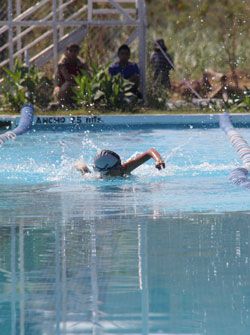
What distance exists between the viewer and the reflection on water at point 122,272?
19.6ft

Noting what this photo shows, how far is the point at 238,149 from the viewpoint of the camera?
49.5 ft

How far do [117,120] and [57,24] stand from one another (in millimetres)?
2248

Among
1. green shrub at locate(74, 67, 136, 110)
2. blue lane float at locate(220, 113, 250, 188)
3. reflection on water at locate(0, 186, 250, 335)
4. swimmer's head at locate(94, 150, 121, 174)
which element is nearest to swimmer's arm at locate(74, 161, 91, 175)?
swimmer's head at locate(94, 150, 121, 174)

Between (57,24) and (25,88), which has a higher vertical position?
(57,24)

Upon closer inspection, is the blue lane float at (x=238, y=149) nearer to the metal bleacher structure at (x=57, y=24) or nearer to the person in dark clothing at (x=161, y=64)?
the metal bleacher structure at (x=57, y=24)

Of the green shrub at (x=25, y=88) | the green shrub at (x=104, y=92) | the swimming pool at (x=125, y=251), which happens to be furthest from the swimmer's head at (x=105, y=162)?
the green shrub at (x=25, y=88)

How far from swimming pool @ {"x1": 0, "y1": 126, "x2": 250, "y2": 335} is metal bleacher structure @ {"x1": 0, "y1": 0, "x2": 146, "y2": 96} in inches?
250

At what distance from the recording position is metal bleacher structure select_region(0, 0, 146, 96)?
2006 cm

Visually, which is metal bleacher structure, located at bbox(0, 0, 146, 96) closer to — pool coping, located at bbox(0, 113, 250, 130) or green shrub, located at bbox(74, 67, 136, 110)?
green shrub, located at bbox(74, 67, 136, 110)

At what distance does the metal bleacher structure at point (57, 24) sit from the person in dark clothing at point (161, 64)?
0.60m

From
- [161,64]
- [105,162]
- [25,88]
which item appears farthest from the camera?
[161,64]

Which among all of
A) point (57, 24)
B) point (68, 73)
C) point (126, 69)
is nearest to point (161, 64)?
point (126, 69)

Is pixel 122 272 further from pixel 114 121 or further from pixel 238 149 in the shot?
pixel 114 121

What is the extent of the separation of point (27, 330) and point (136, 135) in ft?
39.5
